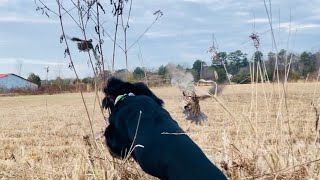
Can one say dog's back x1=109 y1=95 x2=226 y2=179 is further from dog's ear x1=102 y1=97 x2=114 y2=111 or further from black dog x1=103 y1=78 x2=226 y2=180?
dog's ear x1=102 y1=97 x2=114 y2=111

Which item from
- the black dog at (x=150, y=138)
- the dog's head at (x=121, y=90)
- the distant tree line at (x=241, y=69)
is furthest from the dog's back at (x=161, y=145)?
the distant tree line at (x=241, y=69)

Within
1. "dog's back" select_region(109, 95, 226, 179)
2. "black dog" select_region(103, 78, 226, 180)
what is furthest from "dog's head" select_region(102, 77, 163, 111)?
"dog's back" select_region(109, 95, 226, 179)

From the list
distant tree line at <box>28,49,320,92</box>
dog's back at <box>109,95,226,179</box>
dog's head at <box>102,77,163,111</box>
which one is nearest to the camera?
dog's back at <box>109,95,226,179</box>

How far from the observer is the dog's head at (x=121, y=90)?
87.7 inches

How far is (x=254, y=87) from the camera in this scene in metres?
3.18

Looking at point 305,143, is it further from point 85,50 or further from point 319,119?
point 85,50

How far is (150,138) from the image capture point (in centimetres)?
170

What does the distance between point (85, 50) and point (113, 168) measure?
0.68m

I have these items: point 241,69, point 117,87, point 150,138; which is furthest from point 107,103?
point 241,69

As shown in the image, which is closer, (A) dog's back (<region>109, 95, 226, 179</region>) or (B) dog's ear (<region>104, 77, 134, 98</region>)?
(A) dog's back (<region>109, 95, 226, 179</region>)

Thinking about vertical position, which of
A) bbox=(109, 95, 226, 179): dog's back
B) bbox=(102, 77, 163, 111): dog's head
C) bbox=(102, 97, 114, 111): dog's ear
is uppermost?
bbox=(102, 77, 163, 111): dog's head

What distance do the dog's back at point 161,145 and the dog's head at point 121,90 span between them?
167mm

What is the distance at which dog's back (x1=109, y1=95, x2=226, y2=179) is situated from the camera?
151 centimetres

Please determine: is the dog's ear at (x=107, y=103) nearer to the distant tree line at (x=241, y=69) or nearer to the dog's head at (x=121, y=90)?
the dog's head at (x=121, y=90)
